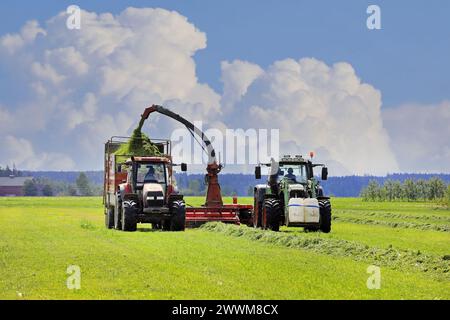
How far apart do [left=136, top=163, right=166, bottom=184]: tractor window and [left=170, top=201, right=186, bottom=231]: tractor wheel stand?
52.3 inches

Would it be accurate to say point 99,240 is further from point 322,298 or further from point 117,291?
point 322,298

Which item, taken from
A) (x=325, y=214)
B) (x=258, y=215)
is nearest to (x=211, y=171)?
(x=258, y=215)

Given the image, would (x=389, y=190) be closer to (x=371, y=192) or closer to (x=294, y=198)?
(x=371, y=192)

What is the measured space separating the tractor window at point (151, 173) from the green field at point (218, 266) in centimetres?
341

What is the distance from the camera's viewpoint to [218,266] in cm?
1944

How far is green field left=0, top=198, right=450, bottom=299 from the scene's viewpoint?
15.4 m

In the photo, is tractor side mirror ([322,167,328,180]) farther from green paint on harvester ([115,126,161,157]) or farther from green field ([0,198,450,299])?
green paint on harvester ([115,126,161,157])

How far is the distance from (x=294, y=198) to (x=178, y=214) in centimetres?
515

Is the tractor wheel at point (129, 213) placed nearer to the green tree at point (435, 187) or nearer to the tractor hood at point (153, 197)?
the tractor hood at point (153, 197)

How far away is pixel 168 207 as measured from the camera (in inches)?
1314

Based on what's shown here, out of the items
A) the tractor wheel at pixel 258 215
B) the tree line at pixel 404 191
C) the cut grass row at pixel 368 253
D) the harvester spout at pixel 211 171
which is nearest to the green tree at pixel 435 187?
the tree line at pixel 404 191

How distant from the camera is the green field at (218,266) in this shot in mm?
15383
